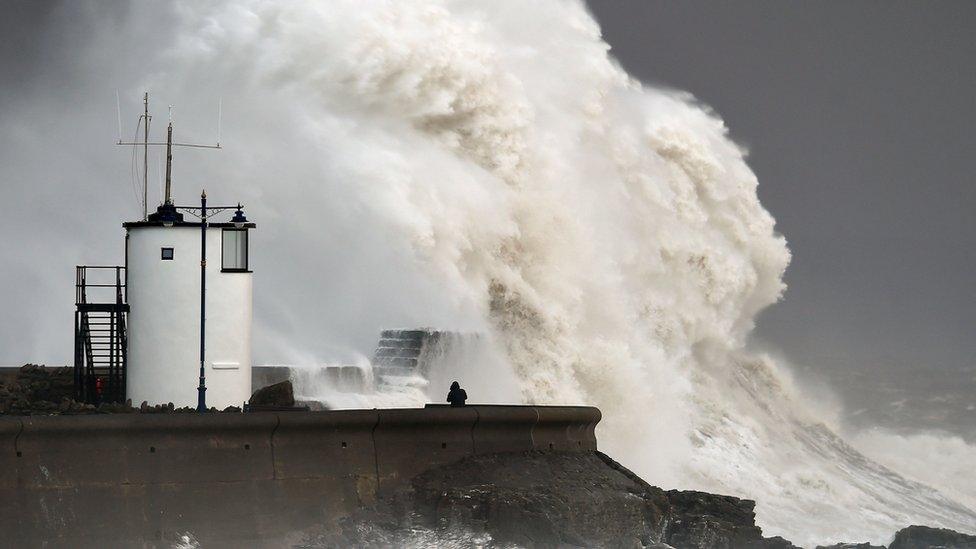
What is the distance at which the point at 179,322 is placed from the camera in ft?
53.8

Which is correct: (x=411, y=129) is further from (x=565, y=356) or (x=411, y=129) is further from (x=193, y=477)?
(x=193, y=477)

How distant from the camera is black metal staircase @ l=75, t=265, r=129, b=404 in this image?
1734 centimetres

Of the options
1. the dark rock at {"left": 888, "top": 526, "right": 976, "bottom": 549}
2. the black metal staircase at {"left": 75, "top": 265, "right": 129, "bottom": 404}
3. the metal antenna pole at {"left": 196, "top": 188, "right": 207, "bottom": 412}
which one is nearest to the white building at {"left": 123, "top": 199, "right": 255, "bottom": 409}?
the metal antenna pole at {"left": 196, "top": 188, "right": 207, "bottom": 412}

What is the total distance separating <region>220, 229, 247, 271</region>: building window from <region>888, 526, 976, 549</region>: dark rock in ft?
40.2

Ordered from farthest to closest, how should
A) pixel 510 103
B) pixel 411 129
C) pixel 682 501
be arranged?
pixel 510 103
pixel 411 129
pixel 682 501

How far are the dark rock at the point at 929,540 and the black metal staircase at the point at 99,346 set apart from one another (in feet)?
40.4

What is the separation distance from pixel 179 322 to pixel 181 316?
0.19ft

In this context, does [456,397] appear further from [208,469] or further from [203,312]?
[208,469]

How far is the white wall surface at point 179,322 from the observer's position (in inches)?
646

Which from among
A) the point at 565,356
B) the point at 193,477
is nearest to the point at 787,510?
the point at 565,356

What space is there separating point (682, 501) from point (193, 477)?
5.70m

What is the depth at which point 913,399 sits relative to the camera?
205 feet

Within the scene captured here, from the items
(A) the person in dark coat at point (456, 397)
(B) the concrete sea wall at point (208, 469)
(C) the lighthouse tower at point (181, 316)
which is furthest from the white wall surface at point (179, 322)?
(A) the person in dark coat at point (456, 397)

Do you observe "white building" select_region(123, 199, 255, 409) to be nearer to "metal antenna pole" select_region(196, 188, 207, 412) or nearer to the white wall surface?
the white wall surface
